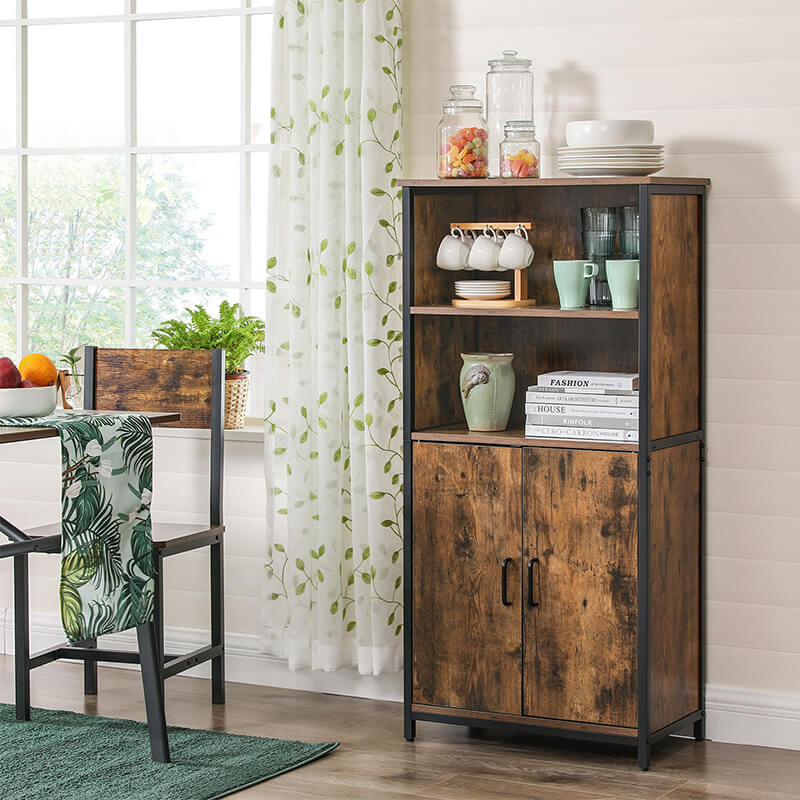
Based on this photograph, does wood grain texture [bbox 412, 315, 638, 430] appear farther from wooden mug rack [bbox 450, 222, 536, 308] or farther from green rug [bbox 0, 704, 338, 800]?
green rug [bbox 0, 704, 338, 800]

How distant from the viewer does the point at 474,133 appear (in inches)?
130

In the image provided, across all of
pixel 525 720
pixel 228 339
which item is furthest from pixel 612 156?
pixel 525 720

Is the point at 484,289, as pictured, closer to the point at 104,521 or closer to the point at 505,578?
the point at 505,578

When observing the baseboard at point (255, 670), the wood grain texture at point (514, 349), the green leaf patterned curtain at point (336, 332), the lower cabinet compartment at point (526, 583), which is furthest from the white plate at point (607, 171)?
the baseboard at point (255, 670)

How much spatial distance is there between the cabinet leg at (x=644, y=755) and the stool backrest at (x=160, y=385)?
50.6 inches

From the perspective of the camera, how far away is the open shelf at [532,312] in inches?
122

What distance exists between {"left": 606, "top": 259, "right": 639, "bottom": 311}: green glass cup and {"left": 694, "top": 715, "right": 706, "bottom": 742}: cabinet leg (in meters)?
1.10

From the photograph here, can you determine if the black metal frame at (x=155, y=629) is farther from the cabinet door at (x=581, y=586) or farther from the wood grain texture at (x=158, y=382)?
the cabinet door at (x=581, y=586)

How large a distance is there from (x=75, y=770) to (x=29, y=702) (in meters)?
0.50

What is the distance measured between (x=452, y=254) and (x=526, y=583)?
835 mm

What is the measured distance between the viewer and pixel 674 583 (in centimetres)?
325

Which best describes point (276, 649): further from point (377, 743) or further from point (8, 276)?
point (8, 276)

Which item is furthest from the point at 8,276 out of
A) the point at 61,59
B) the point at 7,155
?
the point at 61,59

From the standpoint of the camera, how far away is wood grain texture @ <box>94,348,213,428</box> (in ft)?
12.0
